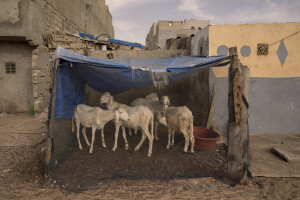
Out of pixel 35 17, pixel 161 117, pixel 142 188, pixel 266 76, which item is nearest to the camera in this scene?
pixel 142 188

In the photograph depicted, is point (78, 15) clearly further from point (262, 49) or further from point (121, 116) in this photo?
point (262, 49)

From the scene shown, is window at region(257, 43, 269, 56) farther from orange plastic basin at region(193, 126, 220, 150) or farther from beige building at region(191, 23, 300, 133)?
orange plastic basin at region(193, 126, 220, 150)

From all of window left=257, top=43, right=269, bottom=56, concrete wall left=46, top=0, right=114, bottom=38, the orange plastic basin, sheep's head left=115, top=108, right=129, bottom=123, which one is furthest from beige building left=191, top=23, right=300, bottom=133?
concrete wall left=46, top=0, right=114, bottom=38

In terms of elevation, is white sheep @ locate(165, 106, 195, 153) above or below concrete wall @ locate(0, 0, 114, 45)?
below

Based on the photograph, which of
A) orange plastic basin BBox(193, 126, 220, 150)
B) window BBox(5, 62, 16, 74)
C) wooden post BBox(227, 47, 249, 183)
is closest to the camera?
wooden post BBox(227, 47, 249, 183)

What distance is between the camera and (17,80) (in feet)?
29.6

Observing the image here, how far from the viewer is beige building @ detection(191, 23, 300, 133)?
6473mm

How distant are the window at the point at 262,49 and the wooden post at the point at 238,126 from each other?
3.29 m

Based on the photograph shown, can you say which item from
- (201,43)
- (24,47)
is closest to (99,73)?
(201,43)

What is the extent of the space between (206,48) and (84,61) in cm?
459

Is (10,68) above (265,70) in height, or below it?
above

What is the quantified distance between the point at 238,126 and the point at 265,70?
3859 millimetres

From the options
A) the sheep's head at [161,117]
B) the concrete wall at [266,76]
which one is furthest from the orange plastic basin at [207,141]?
the sheep's head at [161,117]

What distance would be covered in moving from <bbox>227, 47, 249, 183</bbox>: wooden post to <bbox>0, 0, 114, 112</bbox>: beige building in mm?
8137
